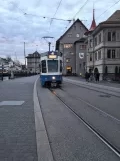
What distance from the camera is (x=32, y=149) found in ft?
22.2

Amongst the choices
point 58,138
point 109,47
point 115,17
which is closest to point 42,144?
point 58,138

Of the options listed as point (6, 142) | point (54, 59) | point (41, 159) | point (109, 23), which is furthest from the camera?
point (109, 23)

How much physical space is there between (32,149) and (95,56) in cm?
6043

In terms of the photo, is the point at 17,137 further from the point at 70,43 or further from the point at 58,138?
the point at 70,43

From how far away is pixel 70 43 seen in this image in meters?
114

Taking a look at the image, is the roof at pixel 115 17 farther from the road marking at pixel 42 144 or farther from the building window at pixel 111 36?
the road marking at pixel 42 144

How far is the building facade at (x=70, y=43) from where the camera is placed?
4407 inches

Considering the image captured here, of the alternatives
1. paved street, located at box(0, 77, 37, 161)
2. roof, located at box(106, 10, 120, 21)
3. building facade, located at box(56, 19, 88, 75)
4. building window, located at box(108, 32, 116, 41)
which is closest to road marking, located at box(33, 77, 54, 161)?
paved street, located at box(0, 77, 37, 161)

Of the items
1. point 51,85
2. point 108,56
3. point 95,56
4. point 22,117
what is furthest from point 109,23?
point 22,117

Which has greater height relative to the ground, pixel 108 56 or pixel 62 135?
pixel 108 56

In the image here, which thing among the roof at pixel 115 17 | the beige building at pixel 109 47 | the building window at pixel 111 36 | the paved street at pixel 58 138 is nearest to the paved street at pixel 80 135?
the paved street at pixel 58 138

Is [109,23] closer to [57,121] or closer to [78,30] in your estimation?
[57,121]

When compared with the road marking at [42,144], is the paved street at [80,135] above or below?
below

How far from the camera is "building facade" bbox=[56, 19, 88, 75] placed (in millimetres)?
111938
